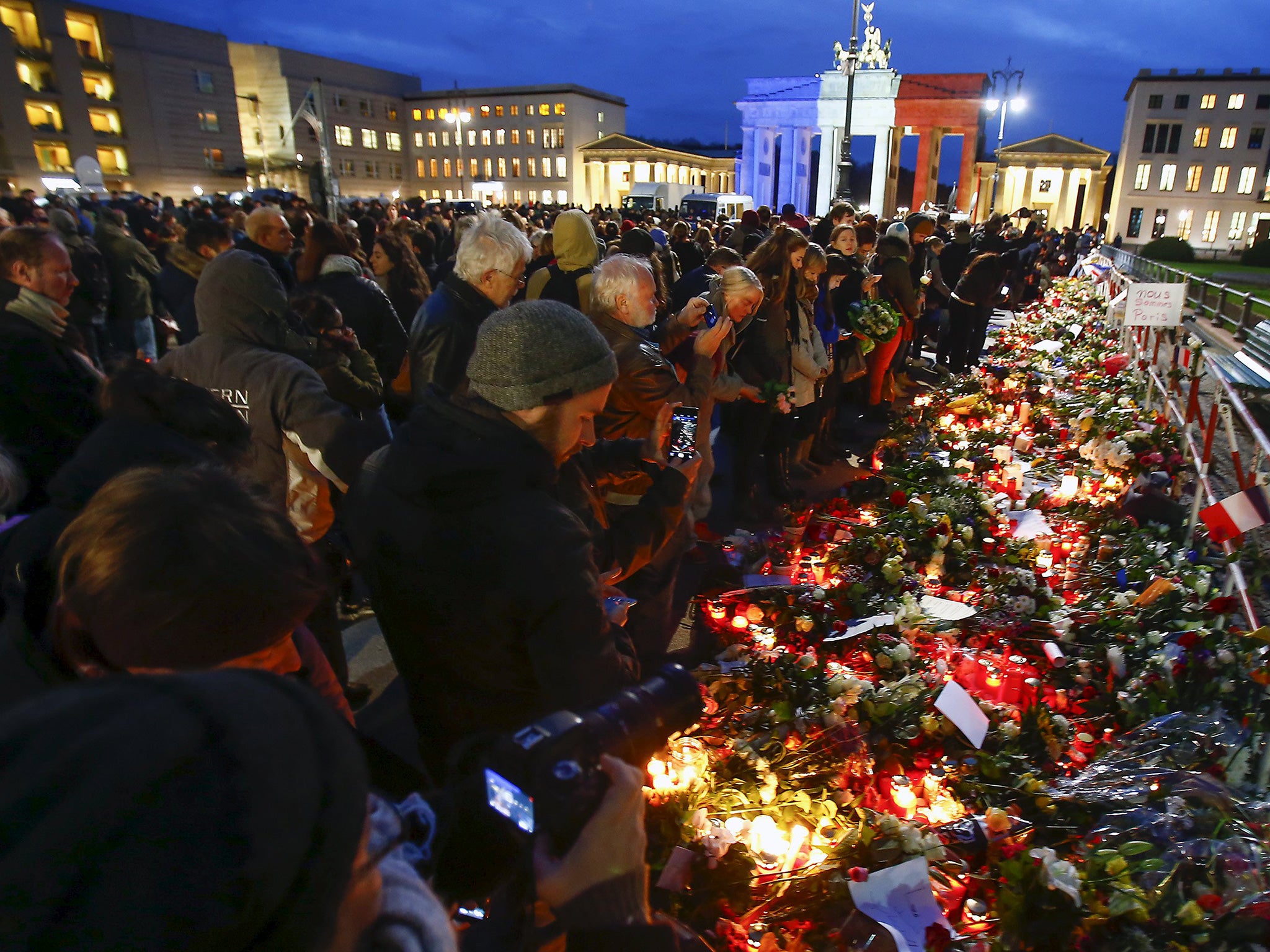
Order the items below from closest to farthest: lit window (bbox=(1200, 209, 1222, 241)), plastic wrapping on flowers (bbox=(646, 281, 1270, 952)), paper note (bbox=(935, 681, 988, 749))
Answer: plastic wrapping on flowers (bbox=(646, 281, 1270, 952)), paper note (bbox=(935, 681, 988, 749)), lit window (bbox=(1200, 209, 1222, 241))

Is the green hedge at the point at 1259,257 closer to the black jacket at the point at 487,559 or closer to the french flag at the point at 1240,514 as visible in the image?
the french flag at the point at 1240,514

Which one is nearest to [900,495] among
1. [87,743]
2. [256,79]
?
[87,743]

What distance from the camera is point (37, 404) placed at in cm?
298

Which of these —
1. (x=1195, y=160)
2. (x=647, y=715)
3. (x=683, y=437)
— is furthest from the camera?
(x=1195, y=160)

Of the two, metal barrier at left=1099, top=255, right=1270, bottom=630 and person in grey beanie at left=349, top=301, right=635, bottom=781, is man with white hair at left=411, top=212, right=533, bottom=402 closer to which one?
person in grey beanie at left=349, top=301, right=635, bottom=781

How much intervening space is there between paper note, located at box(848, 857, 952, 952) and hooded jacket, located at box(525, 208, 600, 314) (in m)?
3.83

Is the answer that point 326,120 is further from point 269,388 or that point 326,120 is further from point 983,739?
point 983,739

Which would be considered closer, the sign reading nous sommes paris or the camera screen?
the camera screen

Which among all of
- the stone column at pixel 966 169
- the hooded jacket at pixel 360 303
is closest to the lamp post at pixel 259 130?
the stone column at pixel 966 169

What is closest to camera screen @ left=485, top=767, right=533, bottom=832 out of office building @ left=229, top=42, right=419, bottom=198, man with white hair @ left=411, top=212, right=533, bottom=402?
man with white hair @ left=411, top=212, right=533, bottom=402

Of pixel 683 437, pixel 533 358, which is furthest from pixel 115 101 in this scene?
pixel 533 358

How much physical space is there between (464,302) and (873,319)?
4.11 metres

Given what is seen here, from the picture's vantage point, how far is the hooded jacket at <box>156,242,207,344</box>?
219 inches

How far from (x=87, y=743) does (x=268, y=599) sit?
70 cm
